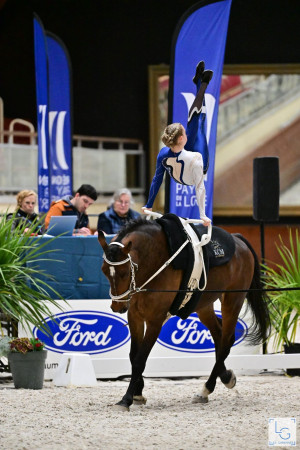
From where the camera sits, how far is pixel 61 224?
8.55 m

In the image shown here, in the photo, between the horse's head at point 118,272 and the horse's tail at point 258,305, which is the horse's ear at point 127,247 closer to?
the horse's head at point 118,272

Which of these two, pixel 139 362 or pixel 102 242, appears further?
pixel 139 362

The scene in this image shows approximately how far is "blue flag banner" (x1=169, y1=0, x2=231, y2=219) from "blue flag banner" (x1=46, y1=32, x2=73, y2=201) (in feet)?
9.93

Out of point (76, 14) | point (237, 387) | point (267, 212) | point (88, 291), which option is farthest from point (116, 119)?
point (237, 387)

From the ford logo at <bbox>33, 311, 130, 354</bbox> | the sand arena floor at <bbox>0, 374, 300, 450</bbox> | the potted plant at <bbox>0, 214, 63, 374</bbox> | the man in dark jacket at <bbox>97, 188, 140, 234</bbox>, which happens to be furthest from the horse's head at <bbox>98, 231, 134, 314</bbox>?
the man in dark jacket at <bbox>97, 188, 140, 234</bbox>

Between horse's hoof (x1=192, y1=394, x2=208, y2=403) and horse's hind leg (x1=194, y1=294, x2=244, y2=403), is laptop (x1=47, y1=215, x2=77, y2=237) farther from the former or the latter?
horse's hoof (x1=192, y1=394, x2=208, y2=403)

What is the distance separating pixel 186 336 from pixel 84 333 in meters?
0.95

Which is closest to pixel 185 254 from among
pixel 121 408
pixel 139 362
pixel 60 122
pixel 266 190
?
pixel 139 362

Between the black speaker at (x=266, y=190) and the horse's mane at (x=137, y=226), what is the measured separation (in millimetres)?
3875

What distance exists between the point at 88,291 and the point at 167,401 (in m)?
2.01

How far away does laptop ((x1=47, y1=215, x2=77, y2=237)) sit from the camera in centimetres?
854

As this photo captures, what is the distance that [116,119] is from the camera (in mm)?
18016

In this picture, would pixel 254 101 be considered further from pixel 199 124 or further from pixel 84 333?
pixel 199 124

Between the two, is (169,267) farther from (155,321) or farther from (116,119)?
(116,119)
